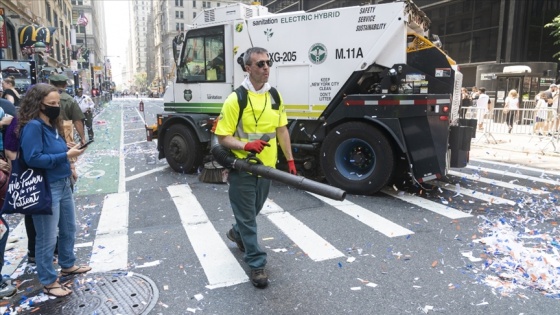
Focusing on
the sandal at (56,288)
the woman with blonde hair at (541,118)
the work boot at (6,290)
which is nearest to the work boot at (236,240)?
the sandal at (56,288)

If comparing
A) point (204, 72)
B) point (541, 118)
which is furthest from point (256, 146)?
point (541, 118)

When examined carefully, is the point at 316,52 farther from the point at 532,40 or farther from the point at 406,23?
the point at 532,40

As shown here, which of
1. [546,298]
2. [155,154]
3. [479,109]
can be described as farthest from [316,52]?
[479,109]

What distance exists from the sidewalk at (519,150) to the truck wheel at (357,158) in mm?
5704

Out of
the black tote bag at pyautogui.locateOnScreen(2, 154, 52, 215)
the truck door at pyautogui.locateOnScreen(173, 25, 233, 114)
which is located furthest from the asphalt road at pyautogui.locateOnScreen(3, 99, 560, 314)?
the truck door at pyautogui.locateOnScreen(173, 25, 233, 114)

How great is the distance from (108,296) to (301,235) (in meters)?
2.43

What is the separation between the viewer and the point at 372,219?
19.4 feet

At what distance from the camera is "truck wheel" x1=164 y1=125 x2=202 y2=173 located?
8.99 m

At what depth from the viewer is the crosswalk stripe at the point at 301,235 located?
4.67 meters

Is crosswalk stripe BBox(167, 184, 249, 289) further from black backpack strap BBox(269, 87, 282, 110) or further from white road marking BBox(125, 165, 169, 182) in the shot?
white road marking BBox(125, 165, 169, 182)

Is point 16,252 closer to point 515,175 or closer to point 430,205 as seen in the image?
point 430,205

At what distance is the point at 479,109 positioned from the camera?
16.1 meters

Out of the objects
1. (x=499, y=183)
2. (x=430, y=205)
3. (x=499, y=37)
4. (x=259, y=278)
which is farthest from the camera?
(x=499, y=37)

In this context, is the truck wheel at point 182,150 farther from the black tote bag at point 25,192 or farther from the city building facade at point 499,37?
the city building facade at point 499,37
